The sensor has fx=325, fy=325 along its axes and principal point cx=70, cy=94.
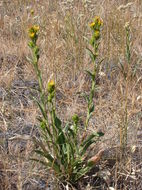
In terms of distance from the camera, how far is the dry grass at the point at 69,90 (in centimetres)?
171

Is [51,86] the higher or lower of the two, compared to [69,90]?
higher

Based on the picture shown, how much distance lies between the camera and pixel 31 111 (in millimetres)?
2213

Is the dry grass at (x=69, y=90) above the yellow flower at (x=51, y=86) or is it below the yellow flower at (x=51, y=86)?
below

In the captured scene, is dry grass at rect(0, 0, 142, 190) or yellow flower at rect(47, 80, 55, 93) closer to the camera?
yellow flower at rect(47, 80, 55, 93)

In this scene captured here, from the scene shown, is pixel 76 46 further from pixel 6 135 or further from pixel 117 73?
pixel 6 135

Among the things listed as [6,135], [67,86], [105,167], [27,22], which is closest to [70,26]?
[27,22]

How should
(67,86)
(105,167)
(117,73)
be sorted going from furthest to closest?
1. (117,73)
2. (67,86)
3. (105,167)

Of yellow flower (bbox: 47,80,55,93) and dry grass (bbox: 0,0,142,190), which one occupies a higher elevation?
yellow flower (bbox: 47,80,55,93)

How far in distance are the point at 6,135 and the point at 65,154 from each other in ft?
1.67

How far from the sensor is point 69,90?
2.60 m

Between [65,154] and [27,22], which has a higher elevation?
[27,22]

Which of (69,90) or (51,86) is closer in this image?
(51,86)

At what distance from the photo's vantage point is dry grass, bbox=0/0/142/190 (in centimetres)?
171

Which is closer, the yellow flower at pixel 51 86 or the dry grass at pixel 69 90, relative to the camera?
the yellow flower at pixel 51 86
